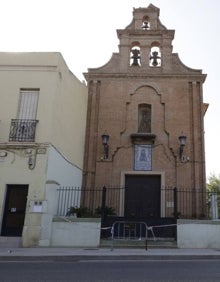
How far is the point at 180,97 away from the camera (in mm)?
17094

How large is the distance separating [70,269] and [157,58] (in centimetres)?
1315

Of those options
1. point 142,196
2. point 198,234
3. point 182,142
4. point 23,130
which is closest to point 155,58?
point 182,142

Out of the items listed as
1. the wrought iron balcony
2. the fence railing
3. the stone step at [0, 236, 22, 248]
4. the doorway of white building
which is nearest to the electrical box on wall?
the doorway of white building

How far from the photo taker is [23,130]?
13.2m

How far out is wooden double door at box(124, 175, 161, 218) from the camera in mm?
15383

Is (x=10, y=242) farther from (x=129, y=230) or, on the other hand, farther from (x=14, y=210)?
(x=129, y=230)

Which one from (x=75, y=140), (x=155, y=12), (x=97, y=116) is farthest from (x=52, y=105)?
(x=155, y=12)

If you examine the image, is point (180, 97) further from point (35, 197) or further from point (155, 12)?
point (35, 197)

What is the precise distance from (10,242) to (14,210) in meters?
1.21

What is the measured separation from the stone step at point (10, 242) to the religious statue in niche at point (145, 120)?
795cm

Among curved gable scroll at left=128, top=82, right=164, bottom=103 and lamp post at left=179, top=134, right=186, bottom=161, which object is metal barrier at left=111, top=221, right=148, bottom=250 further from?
curved gable scroll at left=128, top=82, right=164, bottom=103

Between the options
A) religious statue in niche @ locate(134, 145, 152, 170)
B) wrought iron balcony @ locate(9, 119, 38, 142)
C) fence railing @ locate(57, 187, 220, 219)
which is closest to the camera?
wrought iron balcony @ locate(9, 119, 38, 142)

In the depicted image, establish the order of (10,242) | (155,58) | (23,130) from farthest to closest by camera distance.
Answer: (155,58), (23,130), (10,242)

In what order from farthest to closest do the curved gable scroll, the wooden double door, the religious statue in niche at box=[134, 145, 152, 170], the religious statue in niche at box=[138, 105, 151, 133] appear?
the curved gable scroll → the religious statue in niche at box=[138, 105, 151, 133] → the religious statue in niche at box=[134, 145, 152, 170] → the wooden double door
